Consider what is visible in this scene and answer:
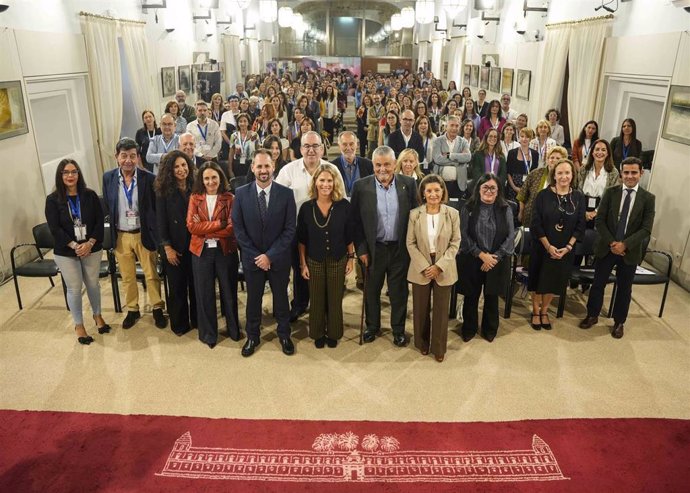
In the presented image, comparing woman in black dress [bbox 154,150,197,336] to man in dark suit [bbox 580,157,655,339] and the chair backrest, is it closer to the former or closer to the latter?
the chair backrest

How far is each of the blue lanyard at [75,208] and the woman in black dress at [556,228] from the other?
3.85 metres

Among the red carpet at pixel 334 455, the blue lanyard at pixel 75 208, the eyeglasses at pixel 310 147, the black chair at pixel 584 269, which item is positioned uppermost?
the eyeglasses at pixel 310 147

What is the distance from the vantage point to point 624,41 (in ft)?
23.9

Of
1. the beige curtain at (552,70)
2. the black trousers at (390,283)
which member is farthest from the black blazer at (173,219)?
the beige curtain at (552,70)

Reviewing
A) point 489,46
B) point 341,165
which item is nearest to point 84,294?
point 341,165

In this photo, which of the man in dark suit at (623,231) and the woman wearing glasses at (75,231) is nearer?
the woman wearing glasses at (75,231)

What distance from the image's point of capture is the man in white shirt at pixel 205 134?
736cm

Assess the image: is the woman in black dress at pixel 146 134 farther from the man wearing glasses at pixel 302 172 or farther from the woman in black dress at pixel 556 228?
the woman in black dress at pixel 556 228

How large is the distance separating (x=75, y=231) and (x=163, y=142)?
2.64 m

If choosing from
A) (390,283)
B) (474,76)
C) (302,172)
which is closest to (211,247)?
(302,172)

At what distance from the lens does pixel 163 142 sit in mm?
6641

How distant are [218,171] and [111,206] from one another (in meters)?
1.10

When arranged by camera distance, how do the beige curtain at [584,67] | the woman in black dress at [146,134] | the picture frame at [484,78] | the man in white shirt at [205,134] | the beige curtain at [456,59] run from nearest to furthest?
the woman in black dress at [146,134], the man in white shirt at [205,134], the beige curtain at [584,67], the picture frame at [484,78], the beige curtain at [456,59]

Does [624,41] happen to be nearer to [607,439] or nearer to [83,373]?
[607,439]
